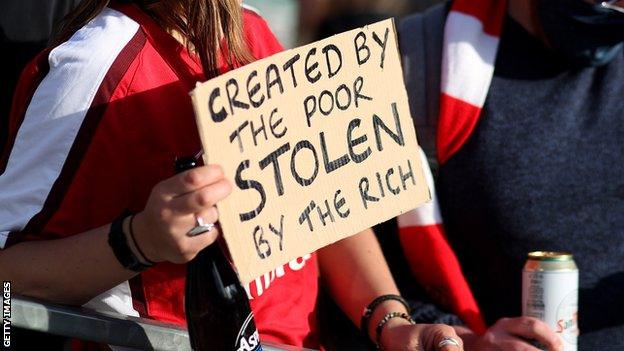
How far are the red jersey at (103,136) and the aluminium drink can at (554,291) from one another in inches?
29.4

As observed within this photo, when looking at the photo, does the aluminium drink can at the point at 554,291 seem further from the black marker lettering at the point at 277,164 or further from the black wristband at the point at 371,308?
the black marker lettering at the point at 277,164

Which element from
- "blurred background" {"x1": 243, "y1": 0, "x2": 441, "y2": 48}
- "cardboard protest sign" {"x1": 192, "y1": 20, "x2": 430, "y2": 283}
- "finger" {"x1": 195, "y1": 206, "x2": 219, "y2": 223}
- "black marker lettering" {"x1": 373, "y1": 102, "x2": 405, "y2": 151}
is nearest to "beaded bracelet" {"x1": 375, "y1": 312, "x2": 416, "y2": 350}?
"cardboard protest sign" {"x1": 192, "y1": 20, "x2": 430, "y2": 283}

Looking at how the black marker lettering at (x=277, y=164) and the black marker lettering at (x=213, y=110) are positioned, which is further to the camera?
the black marker lettering at (x=277, y=164)

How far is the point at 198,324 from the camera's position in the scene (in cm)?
189

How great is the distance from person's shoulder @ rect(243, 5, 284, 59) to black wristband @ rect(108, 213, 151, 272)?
565mm

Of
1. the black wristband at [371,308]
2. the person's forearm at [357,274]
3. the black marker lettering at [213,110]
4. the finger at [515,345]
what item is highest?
the black marker lettering at [213,110]

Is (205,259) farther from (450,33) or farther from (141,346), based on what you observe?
(450,33)

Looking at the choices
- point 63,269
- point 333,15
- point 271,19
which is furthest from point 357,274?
A: point 271,19

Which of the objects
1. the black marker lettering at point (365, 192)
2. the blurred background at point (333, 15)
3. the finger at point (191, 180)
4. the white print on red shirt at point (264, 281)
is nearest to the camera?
the finger at point (191, 180)

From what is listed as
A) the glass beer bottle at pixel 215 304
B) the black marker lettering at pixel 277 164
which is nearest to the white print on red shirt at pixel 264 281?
the glass beer bottle at pixel 215 304

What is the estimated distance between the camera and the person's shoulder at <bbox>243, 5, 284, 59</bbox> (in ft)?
7.47

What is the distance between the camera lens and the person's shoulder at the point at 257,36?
7.47 ft

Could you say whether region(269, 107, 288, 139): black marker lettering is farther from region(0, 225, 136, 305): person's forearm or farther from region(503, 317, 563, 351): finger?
region(503, 317, 563, 351): finger

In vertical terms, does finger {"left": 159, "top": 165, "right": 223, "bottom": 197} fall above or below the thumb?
above
